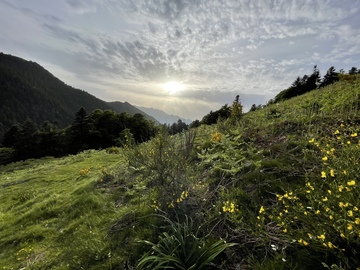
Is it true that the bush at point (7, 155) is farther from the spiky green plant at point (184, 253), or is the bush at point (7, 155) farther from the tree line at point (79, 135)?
the spiky green plant at point (184, 253)

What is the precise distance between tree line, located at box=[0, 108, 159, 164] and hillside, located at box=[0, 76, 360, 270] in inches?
1676

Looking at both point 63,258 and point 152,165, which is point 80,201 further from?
point 152,165

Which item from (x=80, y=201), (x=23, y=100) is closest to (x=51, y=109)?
(x=23, y=100)

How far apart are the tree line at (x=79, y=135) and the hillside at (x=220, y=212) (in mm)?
42574

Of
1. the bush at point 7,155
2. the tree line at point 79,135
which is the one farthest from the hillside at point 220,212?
the bush at point 7,155

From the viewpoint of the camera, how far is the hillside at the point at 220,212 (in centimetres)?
286

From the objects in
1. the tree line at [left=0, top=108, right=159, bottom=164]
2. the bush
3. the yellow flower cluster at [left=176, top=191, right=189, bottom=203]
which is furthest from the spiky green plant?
the bush

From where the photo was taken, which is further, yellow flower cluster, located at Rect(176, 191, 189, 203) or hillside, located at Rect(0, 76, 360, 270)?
Result: yellow flower cluster, located at Rect(176, 191, 189, 203)

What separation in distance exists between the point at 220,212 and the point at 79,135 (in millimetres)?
56077

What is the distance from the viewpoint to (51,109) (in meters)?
191

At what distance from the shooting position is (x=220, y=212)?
13.7 feet

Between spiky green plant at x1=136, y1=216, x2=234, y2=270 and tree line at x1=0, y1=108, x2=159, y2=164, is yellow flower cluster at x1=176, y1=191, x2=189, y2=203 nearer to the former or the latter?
spiky green plant at x1=136, y1=216, x2=234, y2=270

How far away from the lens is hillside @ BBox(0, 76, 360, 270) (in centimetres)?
286

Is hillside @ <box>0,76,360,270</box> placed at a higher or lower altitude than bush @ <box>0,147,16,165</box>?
higher
